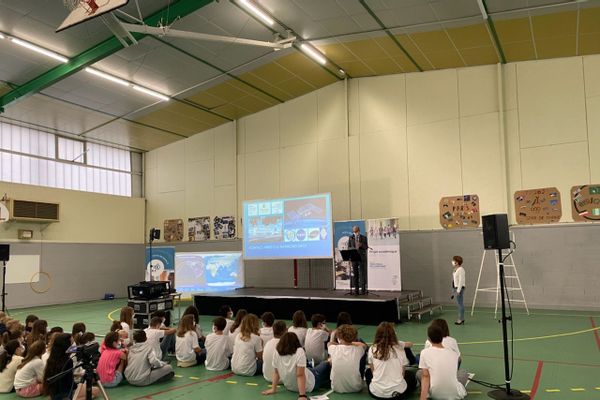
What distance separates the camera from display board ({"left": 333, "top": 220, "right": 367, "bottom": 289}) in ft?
42.3

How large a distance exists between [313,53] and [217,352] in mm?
8187

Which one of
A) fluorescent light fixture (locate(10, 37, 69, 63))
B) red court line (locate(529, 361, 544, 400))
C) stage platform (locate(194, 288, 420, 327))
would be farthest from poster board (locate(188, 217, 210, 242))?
red court line (locate(529, 361, 544, 400))

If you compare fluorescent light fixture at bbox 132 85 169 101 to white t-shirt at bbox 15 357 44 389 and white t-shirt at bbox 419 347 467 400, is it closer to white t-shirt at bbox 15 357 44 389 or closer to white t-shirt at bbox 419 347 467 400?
white t-shirt at bbox 15 357 44 389

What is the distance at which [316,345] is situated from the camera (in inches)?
245

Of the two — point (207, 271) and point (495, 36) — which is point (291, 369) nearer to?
point (207, 271)

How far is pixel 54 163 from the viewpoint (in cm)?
1625

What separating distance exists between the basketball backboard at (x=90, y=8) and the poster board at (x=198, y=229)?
11692 millimetres

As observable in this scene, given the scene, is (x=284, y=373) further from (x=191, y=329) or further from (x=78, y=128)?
(x=78, y=128)

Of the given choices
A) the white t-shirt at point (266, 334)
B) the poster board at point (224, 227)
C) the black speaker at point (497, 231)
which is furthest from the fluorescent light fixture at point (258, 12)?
the poster board at point (224, 227)

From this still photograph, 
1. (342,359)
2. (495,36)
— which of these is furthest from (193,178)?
(342,359)

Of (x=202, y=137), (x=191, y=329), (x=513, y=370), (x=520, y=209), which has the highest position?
(x=202, y=137)

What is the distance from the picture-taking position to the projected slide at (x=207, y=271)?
13531 mm

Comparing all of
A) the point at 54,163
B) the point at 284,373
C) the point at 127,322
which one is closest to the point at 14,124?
the point at 54,163

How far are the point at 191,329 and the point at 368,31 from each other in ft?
25.3
